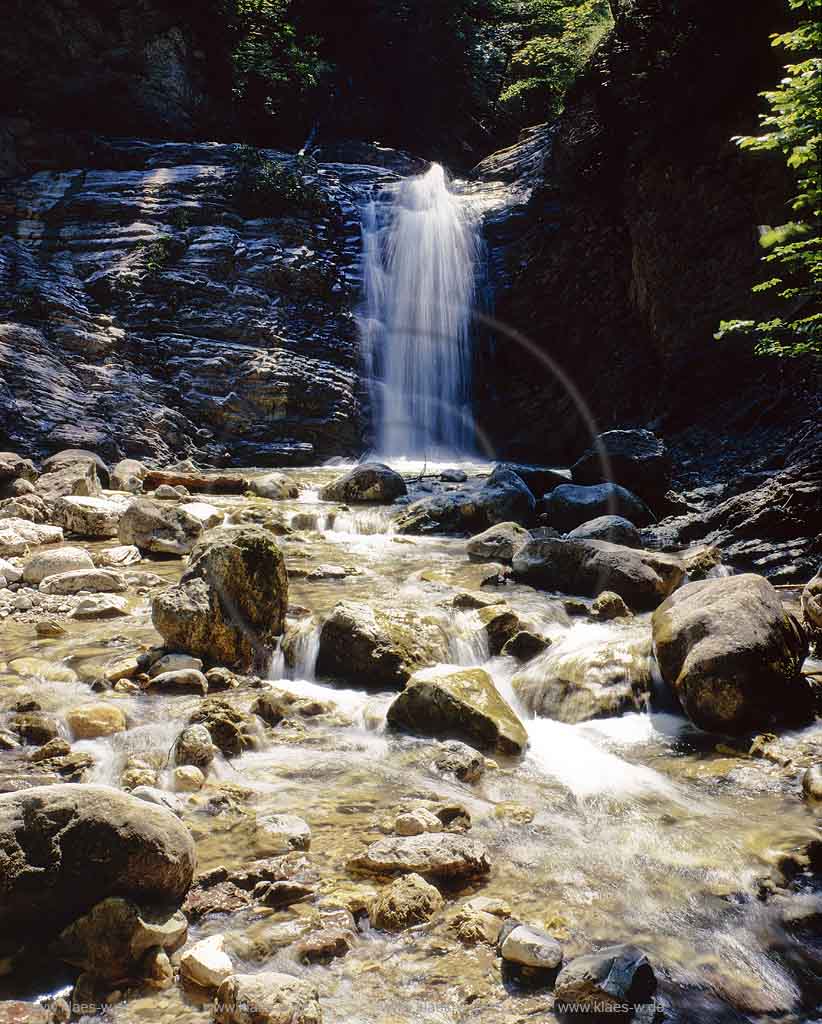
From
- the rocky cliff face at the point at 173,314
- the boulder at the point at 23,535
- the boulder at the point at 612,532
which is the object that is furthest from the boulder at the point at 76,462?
the boulder at the point at 612,532

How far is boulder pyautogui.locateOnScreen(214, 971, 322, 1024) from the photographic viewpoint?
6.97 ft

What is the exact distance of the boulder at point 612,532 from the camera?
9273mm

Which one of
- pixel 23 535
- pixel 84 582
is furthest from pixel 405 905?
pixel 23 535

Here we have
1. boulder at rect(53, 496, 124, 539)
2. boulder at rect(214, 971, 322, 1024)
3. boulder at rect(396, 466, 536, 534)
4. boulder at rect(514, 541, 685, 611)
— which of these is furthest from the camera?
boulder at rect(396, 466, 536, 534)

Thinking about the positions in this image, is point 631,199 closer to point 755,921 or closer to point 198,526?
point 198,526

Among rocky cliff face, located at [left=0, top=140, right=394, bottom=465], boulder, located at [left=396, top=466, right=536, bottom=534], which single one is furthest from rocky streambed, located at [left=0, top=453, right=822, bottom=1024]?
rocky cliff face, located at [left=0, top=140, right=394, bottom=465]

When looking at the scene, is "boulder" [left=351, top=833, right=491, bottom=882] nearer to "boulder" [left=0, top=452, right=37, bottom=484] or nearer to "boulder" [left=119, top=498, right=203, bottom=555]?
"boulder" [left=119, top=498, right=203, bottom=555]

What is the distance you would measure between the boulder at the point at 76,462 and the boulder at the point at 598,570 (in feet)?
25.9

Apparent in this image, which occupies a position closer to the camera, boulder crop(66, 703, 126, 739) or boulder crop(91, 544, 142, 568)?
boulder crop(66, 703, 126, 739)

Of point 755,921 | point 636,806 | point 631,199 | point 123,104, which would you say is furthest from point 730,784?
point 123,104

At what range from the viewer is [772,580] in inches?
310

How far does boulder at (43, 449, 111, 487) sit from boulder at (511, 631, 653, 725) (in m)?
9.24

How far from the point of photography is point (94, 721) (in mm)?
4258

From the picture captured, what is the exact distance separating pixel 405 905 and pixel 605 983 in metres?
0.80
